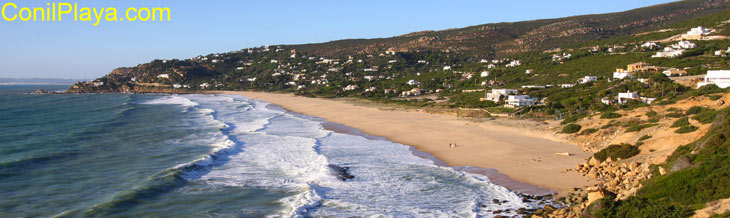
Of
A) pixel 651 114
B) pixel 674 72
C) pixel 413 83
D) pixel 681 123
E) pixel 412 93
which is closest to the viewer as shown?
pixel 681 123

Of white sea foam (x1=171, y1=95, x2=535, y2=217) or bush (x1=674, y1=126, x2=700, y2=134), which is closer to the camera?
white sea foam (x1=171, y1=95, x2=535, y2=217)

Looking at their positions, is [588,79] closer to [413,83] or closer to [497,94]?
[497,94]

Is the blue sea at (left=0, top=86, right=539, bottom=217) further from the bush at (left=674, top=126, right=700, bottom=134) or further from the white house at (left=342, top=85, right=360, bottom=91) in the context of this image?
the white house at (left=342, top=85, right=360, bottom=91)

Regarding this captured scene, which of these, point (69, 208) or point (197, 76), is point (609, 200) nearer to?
point (69, 208)

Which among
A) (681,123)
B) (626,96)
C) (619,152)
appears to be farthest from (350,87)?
(619,152)

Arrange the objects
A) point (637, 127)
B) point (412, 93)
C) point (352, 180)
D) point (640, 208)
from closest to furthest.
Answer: point (640, 208), point (352, 180), point (637, 127), point (412, 93)

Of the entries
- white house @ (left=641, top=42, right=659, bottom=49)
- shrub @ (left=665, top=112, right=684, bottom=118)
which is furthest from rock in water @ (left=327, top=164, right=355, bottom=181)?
white house @ (left=641, top=42, right=659, bottom=49)

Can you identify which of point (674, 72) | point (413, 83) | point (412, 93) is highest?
point (674, 72)
